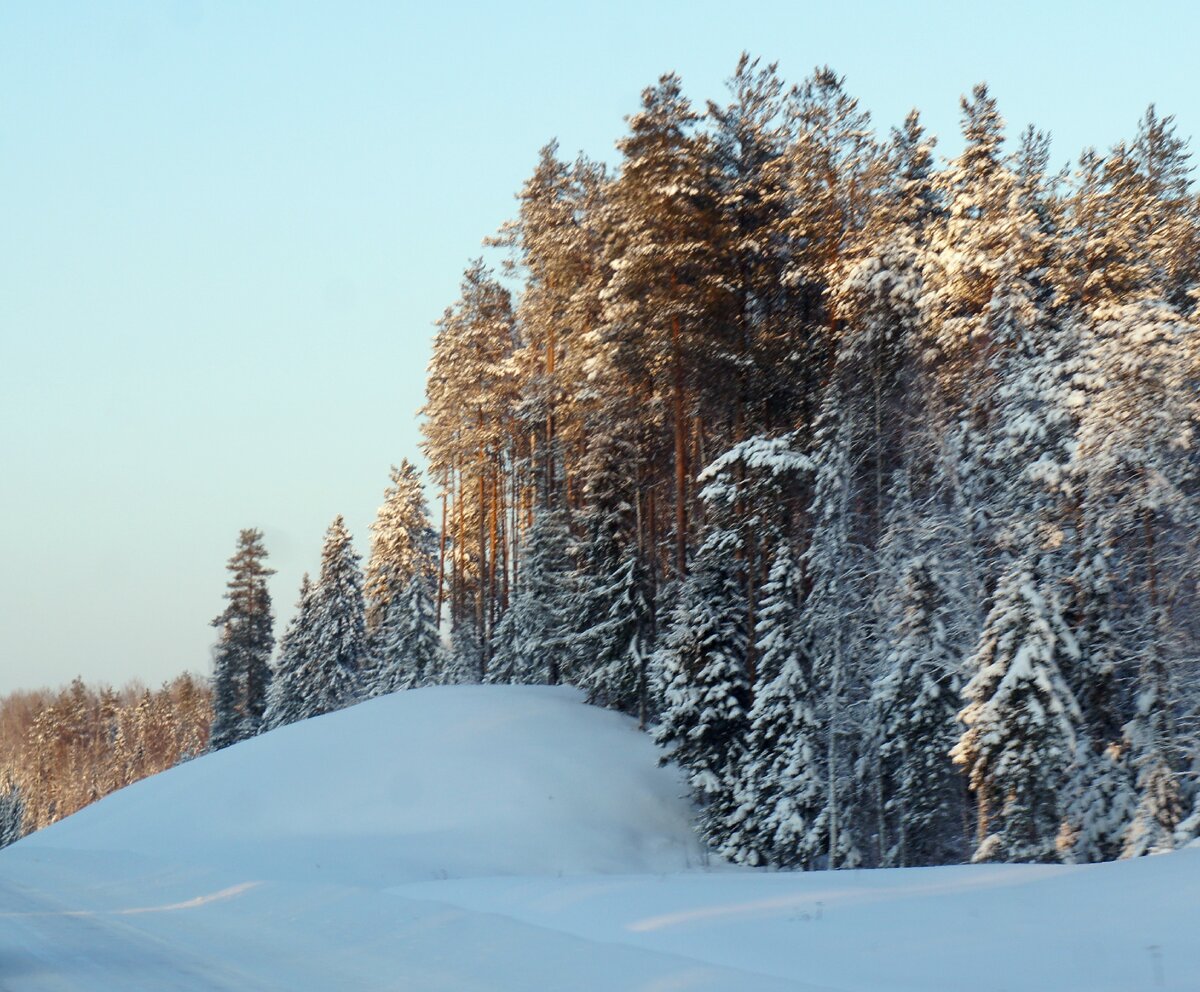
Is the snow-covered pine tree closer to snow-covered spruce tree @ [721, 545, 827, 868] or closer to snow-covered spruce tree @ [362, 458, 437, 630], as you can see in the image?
snow-covered spruce tree @ [362, 458, 437, 630]

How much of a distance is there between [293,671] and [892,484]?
41.6 metres

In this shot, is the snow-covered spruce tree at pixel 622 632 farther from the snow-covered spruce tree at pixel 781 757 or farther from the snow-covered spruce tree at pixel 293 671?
the snow-covered spruce tree at pixel 293 671

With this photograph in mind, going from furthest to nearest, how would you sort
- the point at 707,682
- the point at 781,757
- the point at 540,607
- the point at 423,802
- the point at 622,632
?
the point at 540,607
the point at 622,632
the point at 707,682
the point at 423,802
the point at 781,757

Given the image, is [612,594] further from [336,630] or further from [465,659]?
[336,630]

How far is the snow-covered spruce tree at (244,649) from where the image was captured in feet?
223

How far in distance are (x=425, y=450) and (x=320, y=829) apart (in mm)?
34530

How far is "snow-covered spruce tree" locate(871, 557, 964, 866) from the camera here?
2642 cm

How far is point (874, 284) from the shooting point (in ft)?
89.9

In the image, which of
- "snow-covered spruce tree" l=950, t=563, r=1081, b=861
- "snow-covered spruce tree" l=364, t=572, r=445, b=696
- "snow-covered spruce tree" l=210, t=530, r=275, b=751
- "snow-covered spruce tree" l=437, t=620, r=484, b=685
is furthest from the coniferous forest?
"snow-covered spruce tree" l=210, t=530, r=275, b=751

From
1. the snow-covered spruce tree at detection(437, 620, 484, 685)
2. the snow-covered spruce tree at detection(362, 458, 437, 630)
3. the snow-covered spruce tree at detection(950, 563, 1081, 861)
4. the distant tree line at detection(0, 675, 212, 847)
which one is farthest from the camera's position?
the distant tree line at detection(0, 675, 212, 847)

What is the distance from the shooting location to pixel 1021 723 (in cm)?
2295

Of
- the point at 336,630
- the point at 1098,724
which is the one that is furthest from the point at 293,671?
the point at 1098,724

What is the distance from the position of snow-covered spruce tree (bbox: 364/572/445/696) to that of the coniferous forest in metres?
15.9

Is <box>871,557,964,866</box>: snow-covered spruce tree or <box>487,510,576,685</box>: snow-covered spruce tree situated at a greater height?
<box>487,510,576,685</box>: snow-covered spruce tree
